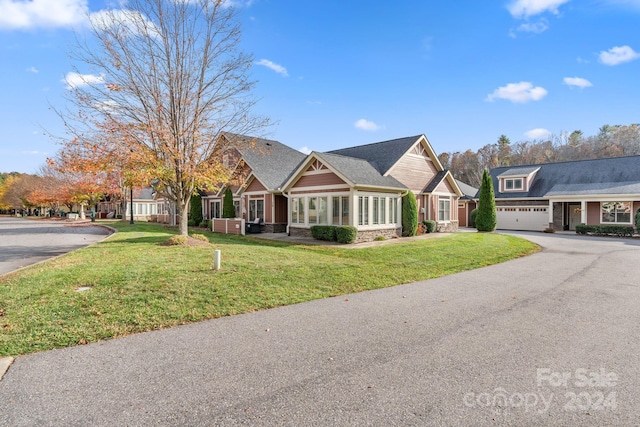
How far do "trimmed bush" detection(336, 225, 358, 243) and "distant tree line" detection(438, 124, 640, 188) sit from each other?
48658 millimetres

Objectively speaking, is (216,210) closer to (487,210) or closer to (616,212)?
(487,210)

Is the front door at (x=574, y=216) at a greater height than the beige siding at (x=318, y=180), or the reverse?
the beige siding at (x=318, y=180)

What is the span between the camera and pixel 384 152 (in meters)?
22.0

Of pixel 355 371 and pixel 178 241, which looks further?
pixel 178 241

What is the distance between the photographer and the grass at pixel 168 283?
5355mm

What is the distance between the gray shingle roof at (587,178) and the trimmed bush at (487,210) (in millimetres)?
7430

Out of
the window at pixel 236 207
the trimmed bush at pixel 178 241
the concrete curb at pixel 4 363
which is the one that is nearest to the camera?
the concrete curb at pixel 4 363

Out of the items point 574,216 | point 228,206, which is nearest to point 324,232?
point 228,206

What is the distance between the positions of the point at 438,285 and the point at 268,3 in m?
12.2

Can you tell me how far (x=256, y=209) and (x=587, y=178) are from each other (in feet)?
89.0

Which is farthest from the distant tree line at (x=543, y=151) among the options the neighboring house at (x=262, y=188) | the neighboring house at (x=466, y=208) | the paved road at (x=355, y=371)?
the paved road at (x=355, y=371)

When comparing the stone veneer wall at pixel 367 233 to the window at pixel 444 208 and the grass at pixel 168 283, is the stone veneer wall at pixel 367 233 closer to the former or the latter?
the grass at pixel 168 283

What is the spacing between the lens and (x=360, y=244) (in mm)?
15898

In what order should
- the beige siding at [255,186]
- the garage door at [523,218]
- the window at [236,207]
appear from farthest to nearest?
the garage door at [523,218] < the window at [236,207] < the beige siding at [255,186]
